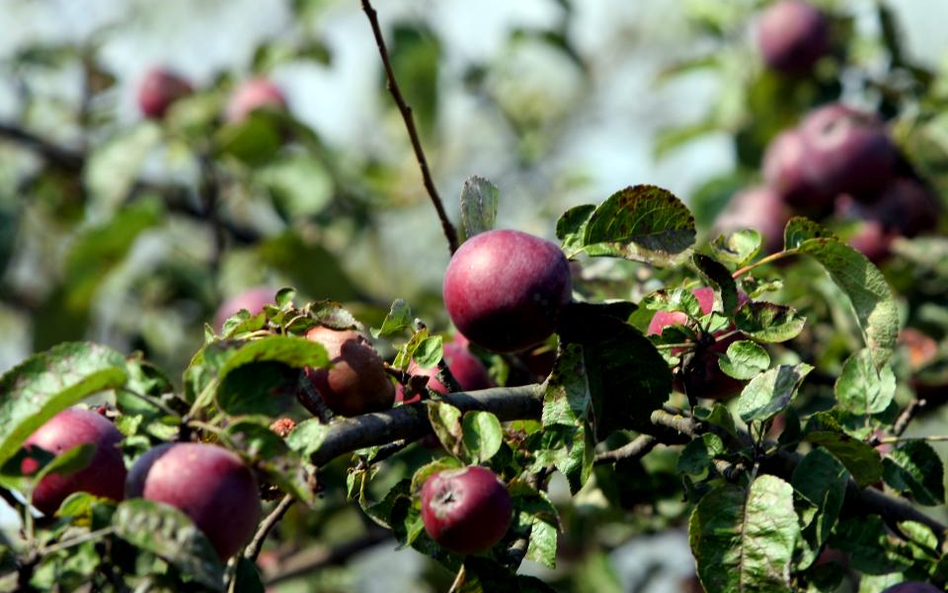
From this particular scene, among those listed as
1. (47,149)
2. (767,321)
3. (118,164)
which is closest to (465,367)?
(767,321)

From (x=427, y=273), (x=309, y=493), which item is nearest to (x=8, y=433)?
(x=309, y=493)

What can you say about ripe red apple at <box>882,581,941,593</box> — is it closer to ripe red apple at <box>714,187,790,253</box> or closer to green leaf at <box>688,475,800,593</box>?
green leaf at <box>688,475,800,593</box>

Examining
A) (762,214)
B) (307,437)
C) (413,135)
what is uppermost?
(413,135)

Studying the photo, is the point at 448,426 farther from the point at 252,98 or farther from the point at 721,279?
the point at 252,98

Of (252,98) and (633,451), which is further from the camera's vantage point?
(252,98)

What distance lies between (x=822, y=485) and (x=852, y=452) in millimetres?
48

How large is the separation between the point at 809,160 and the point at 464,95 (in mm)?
1334

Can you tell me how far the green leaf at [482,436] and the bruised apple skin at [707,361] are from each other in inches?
8.3

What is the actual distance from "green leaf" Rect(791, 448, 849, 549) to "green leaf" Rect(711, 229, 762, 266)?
19 centimetres

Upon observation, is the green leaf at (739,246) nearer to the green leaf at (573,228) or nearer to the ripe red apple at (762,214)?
the green leaf at (573,228)

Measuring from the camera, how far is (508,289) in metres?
0.97

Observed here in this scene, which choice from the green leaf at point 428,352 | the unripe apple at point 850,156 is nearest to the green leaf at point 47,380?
the green leaf at point 428,352

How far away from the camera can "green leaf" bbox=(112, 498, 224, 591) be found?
2.47 ft

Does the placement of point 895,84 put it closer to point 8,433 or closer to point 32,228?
point 8,433
